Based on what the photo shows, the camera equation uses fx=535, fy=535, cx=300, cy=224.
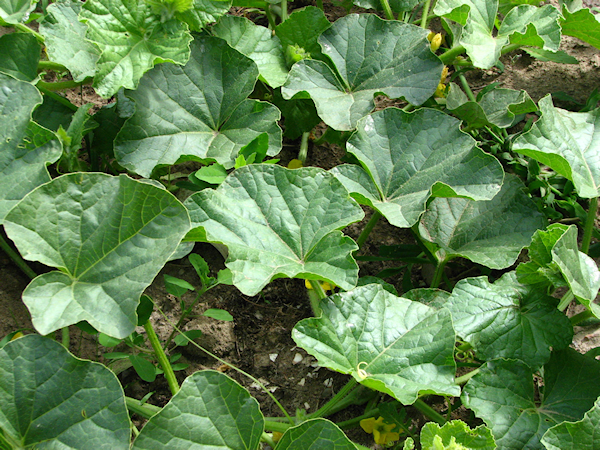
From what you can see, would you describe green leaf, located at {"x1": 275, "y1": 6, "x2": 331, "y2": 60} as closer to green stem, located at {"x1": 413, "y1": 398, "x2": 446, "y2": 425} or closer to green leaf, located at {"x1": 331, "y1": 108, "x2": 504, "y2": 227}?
green leaf, located at {"x1": 331, "y1": 108, "x2": 504, "y2": 227}

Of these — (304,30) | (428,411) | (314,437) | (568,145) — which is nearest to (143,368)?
(314,437)

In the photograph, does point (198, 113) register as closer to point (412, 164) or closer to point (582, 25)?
point (412, 164)

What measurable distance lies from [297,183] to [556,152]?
3.50ft

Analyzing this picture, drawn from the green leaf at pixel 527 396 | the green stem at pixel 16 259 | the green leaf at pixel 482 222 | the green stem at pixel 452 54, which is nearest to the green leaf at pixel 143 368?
the green stem at pixel 16 259

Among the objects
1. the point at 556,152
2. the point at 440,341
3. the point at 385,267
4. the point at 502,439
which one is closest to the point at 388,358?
the point at 440,341

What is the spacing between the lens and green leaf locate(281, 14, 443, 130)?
2299 mm

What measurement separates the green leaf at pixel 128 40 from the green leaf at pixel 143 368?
0.95 meters

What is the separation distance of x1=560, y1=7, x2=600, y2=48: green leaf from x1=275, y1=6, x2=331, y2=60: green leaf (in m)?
1.04

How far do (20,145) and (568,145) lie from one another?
209 centimetres

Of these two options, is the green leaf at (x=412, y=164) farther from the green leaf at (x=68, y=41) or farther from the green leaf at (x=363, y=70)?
the green leaf at (x=68, y=41)

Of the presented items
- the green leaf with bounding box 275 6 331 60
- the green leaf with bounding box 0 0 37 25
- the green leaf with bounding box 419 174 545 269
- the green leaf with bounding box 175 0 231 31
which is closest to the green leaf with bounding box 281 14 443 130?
the green leaf with bounding box 275 6 331 60

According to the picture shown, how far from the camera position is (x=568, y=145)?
2.20m

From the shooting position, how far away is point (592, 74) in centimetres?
297

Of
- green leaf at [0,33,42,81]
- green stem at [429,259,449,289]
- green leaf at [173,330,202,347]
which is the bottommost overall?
green leaf at [173,330,202,347]
